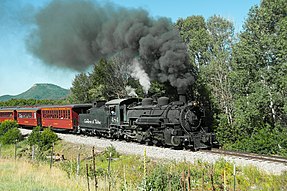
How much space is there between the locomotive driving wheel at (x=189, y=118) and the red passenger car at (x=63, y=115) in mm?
11878

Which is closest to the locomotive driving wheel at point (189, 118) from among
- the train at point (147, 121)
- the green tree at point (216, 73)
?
the train at point (147, 121)

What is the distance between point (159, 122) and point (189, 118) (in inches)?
61.0

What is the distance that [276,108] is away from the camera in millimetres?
18359

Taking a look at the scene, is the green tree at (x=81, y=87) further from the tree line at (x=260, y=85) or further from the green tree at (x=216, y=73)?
the tree line at (x=260, y=85)

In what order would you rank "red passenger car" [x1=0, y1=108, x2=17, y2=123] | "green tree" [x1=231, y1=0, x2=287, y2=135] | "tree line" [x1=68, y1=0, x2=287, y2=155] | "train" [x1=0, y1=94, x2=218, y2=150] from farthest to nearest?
"red passenger car" [x1=0, y1=108, x2=17, y2=123]
"green tree" [x1=231, y1=0, x2=287, y2=135]
"tree line" [x1=68, y1=0, x2=287, y2=155]
"train" [x1=0, y1=94, x2=218, y2=150]

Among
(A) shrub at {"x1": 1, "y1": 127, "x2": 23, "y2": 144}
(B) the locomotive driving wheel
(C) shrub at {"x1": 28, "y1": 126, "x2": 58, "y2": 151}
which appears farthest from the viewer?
(A) shrub at {"x1": 1, "y1": 127, "x2": 23, "y2": 144}

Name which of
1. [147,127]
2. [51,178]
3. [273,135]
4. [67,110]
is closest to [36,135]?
[67,110]

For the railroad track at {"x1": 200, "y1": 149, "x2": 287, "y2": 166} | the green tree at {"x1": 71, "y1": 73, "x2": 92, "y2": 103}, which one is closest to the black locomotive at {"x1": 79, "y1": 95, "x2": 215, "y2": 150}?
the railroad track at {"x1": 200, "y1": 149, "x2": 287, "y2": 166}

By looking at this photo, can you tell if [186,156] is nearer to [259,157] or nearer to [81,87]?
[259,157]

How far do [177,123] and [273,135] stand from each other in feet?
15.6

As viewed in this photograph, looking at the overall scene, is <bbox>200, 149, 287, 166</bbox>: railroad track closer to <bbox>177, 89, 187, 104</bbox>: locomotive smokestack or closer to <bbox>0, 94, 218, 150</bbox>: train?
<bbox>0, 94, 218, 150</bbox>: train

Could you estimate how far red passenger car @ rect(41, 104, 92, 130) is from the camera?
25469 millimetres

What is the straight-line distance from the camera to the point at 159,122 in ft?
53.7

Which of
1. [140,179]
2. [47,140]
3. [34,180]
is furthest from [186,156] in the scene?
[47,140]
